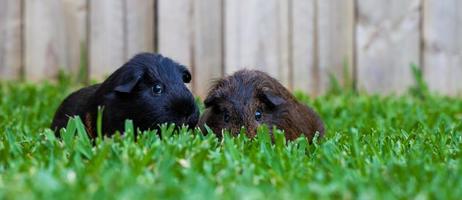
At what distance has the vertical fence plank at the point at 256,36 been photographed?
8.36m

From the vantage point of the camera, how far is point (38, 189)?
3.01m

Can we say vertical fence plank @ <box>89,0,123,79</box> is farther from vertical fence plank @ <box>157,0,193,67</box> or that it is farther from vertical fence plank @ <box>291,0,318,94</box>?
vertical fence plank @ <box>291,0,318,94</box>

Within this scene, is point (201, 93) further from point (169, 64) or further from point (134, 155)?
point (134, 155)

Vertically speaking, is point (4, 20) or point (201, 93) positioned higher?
point (4, 20)

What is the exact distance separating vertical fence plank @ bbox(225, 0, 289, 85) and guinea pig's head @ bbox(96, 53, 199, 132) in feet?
9.74

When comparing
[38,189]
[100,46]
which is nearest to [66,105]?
[100,46]

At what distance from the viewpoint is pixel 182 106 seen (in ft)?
16.9

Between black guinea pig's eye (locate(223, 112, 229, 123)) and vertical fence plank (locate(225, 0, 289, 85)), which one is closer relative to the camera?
black guinea pig's eye (locate(223, 112, 229, 123))

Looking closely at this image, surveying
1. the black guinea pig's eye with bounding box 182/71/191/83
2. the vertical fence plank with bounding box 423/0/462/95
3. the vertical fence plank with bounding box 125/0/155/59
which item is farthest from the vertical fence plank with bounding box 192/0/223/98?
the black guinea pig's eye with bounding box 182/71/191/83

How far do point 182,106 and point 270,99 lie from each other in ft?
2.05

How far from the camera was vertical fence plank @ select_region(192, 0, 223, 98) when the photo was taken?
27.1 ft

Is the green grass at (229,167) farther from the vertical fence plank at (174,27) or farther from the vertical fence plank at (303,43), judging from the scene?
the vertical fence plank at (303,43)

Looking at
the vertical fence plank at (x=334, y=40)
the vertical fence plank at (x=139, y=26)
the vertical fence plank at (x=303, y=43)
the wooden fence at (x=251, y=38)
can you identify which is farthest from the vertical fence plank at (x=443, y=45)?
the vertical fence plank at (x=139, y=26)

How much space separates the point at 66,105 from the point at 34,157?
1882 mm
